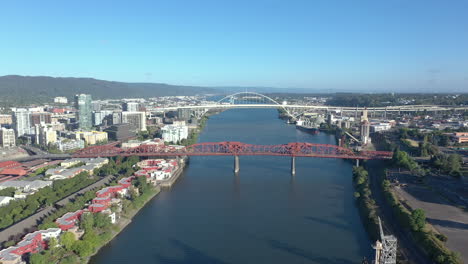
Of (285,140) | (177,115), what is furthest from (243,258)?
(177,115)

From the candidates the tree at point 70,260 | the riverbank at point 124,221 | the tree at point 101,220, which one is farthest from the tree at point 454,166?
the tree at point 70,260

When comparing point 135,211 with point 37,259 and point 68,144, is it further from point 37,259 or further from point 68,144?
point 68,144

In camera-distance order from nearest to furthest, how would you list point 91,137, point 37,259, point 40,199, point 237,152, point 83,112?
point 37,259
point 40,199
point 237,152
point 91,137
point 83,112

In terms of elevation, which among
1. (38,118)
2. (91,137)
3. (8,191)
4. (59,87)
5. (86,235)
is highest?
(59,87)

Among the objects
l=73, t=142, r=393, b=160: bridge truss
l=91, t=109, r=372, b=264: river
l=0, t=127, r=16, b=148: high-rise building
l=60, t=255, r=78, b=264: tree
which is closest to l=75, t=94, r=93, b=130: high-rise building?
l=0, t=127, r=16, b=148: high-rise building

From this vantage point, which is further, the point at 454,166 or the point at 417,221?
the point at 454,166

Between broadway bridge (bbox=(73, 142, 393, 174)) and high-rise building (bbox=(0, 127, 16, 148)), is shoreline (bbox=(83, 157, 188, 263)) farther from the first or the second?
high-rise building (bbox=(0, 127, 16, 148))

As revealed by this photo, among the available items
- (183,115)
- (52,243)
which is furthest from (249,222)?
(183,115)

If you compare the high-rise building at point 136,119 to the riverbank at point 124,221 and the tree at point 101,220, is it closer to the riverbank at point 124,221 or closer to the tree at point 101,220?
the riverbank at point 124,221
